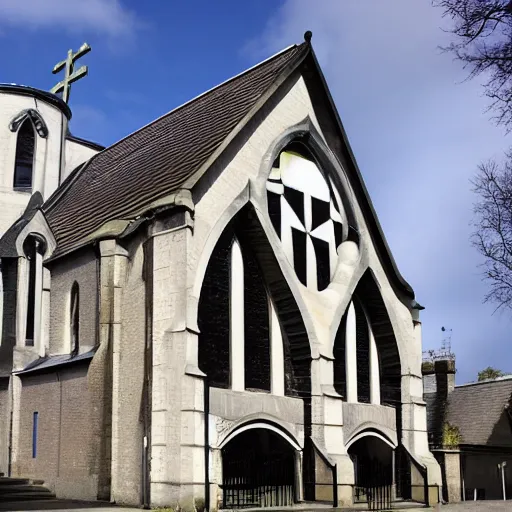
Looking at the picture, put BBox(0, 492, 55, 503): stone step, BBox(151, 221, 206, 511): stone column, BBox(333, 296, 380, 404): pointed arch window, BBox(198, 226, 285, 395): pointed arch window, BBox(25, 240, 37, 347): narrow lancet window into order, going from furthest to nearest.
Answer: BBox(333, 296, 380, 404): pointed arch window, BBox(25, 240, 37, 347): narrow lancet window, BBox(198, 226, 285, 395): pointed arch window, BBox(0, 492, 55, 503): stone step, BBox(151, 221, 206, 511): stone column

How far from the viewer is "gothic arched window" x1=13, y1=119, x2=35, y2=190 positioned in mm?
30188

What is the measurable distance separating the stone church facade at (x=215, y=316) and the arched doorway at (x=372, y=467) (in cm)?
7

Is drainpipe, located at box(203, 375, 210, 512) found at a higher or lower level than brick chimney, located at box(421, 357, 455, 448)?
lower

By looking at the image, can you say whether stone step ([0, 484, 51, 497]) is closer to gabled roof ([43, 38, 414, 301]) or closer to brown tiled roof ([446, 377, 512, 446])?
gabled roof ([43, 38, 414, 301])

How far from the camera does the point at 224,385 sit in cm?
2188

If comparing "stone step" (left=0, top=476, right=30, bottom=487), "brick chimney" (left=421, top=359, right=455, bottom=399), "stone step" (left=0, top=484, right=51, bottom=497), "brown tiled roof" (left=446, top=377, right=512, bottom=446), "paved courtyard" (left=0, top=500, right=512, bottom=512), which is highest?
"brick chimney" (left=421, top=359, right=455, bottom=399)

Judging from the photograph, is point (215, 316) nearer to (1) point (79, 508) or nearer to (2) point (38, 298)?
(1) point (79, 508)

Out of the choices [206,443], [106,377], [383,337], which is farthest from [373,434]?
[106,377]

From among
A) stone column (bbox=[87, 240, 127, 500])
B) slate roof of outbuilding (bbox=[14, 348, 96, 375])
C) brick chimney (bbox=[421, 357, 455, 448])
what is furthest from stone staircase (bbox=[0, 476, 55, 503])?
brick chimney (bbox=[421, 357, 455, 448])

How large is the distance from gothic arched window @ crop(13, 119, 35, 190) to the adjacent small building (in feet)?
54.6

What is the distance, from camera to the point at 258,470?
23.0m

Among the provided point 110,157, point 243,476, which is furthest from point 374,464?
point 110,157

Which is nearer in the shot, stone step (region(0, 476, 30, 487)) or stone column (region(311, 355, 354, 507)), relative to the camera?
stone step (region(0, 476, 30, 487))

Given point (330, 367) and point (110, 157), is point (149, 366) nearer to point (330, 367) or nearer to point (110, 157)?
point (330, 367)
